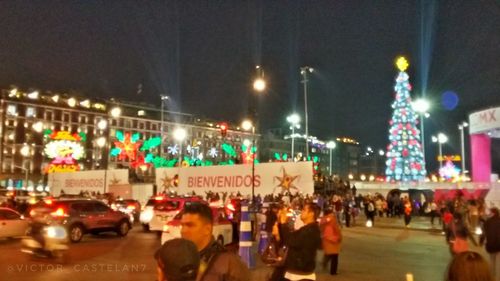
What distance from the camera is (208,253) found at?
3.77 meters

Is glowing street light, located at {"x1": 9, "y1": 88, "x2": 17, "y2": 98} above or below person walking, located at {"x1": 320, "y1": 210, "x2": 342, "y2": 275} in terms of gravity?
above

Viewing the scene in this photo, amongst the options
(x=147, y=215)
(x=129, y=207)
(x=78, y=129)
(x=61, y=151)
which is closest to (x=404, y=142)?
(x=129, y=207)

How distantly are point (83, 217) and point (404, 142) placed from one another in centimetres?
4215

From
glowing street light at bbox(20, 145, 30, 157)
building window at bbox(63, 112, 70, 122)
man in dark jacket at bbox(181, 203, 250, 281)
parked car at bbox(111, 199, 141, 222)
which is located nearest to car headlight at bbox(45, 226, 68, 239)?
man in dark jacket at bbox(181, 203, 250, 281)

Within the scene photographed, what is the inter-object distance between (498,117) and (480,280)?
1628 inches

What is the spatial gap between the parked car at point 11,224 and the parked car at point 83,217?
4.32 ft

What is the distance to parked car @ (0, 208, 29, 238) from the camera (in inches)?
791

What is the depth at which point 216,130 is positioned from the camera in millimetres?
131000

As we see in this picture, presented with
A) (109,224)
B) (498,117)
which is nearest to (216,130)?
(498,117)

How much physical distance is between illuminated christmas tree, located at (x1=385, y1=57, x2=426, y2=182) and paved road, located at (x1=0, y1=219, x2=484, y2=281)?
33.6 m

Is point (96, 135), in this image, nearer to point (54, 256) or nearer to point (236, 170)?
point (236, 170)

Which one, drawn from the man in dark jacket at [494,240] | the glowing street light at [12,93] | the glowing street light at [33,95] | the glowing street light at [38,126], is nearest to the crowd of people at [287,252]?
the man in dark jacket at [494,240]

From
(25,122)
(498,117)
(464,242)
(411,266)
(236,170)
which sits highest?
(25,122)

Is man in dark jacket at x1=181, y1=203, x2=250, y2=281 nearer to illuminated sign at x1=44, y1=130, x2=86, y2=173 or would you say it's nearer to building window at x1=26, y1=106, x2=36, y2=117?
illuminated sign at x1=44, y1=130, x2=86, y2=173
